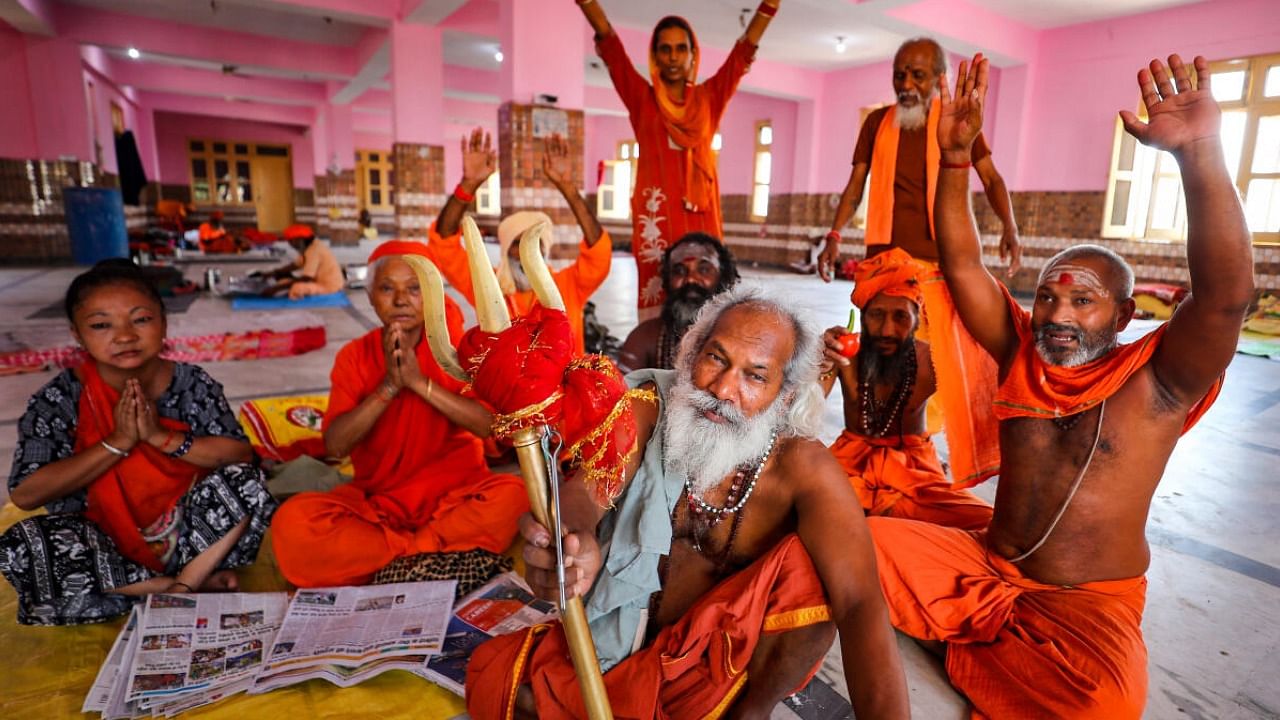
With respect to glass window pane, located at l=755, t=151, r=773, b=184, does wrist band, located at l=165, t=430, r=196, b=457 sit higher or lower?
lower

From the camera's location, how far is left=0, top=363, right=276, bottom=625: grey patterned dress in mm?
1995

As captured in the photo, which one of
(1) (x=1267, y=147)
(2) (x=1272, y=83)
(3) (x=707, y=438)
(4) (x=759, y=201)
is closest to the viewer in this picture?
(3) (x=707, y=438)

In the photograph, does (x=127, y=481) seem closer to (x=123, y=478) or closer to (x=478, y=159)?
(x=123, y=478)

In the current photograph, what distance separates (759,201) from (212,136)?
17.6 metres

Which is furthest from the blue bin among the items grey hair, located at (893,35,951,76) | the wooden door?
the wooden door

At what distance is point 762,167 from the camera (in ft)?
49.2

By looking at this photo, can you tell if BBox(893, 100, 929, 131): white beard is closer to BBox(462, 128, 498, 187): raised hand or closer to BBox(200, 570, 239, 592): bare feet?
BBox(462, 128, 498, 187): raised hand

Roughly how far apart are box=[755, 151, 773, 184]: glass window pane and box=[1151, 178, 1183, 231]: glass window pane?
273 inches

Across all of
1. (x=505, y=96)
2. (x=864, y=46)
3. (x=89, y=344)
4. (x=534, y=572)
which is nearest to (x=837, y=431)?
(x=534, y=572)

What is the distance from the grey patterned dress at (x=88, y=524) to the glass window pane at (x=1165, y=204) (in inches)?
429

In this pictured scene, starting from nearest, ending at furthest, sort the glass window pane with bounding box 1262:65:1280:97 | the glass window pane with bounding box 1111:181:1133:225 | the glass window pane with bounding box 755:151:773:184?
the glass window pane with bounding box 1262:65:1280:97
the glass window pane with bounding box 1111:181:1133:225
the glass window pane with bounding box 755:151:773:184

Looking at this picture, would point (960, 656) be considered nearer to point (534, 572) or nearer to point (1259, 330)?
point (534, 572)

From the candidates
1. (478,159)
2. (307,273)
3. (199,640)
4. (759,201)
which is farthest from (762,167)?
(199,640)

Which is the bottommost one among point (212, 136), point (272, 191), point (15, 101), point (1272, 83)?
point (272, 191)
